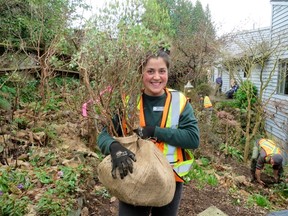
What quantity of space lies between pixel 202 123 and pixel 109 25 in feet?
25.6

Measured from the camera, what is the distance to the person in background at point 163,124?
1.94m

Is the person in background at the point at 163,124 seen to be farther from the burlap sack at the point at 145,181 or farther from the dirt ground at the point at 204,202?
the dirt ground at the point at 204,202

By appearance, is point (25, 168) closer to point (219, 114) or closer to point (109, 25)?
point (109, 25)

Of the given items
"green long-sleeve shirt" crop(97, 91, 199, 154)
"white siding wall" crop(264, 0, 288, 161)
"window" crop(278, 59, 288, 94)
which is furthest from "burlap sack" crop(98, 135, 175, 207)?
"window" crop(278, 59, 288, 94)

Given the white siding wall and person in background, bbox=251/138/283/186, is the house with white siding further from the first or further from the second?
person in background, bbox=251/138/283/186

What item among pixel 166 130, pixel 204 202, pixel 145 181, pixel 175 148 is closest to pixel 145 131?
pixel 166 130

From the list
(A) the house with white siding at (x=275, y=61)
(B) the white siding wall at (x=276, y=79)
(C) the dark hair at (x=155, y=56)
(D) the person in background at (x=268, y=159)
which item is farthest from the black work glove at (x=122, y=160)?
(B) the white siding wall at (x=276, y=79)

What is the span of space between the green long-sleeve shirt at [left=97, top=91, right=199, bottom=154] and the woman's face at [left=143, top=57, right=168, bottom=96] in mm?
96

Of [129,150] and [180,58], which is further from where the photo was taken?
[180,58]

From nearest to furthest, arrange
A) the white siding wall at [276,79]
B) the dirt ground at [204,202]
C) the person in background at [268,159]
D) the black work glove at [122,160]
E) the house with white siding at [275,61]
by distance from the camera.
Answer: the black work glove at [122,160]
the dirt ground at [204,202]
the person in background at [268,159]
the house with white siding at [275,61]
the white siding wall at [276,79]

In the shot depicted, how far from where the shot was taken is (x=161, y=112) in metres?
2.07

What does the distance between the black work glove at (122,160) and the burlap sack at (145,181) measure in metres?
0.03

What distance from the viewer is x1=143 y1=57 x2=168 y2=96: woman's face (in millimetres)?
2021

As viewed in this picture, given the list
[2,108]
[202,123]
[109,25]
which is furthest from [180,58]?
[109,25]
